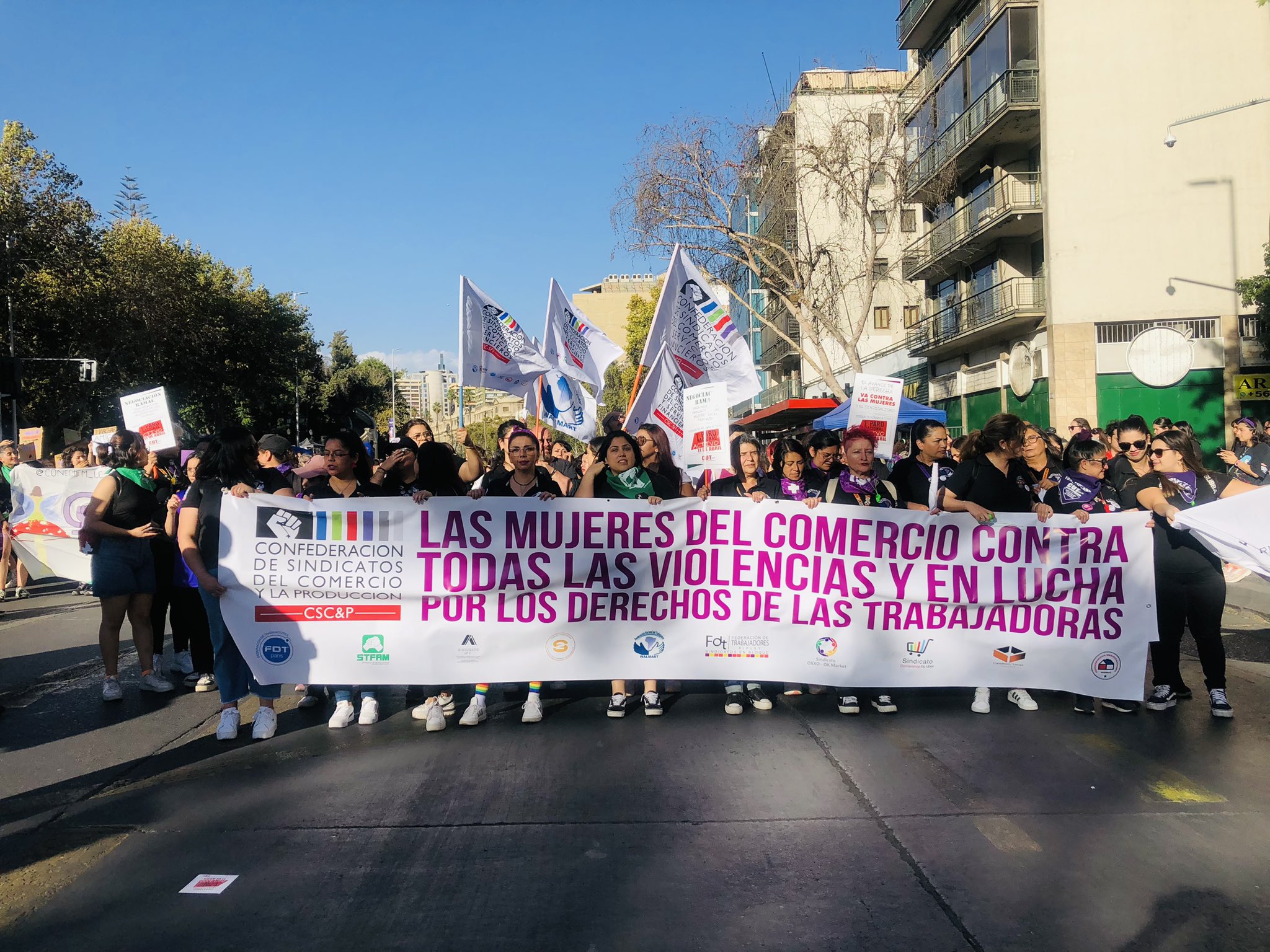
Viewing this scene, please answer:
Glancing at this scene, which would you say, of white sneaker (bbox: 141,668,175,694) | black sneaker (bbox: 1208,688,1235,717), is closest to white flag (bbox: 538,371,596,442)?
white sneaker (bbox: 141,668,175,694)

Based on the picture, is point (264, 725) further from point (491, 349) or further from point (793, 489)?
point (491, 349)

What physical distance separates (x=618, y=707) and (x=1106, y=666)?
288 centimetres

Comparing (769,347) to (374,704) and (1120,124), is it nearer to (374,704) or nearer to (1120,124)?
(1120,124)

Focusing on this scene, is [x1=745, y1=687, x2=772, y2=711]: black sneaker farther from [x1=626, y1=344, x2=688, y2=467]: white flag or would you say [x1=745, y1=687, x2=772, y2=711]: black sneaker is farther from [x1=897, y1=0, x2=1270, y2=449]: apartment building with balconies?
[x1=897, y1=0, x2=1270, y2=449]: apartment building with balconies

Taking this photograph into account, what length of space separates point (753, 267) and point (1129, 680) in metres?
21.6

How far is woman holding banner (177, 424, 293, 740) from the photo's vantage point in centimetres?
580

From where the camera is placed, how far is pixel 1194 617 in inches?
233

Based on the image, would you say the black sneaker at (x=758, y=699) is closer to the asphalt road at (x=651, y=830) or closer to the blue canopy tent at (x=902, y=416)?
the asphalt road at (x=651, y=830)

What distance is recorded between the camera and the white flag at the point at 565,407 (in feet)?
35.1

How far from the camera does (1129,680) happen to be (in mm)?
5980

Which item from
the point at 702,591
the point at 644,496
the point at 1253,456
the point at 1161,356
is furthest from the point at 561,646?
the point at 1161,356

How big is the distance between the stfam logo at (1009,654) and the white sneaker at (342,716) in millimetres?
3827

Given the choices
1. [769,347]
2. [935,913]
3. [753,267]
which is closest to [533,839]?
[935,913]

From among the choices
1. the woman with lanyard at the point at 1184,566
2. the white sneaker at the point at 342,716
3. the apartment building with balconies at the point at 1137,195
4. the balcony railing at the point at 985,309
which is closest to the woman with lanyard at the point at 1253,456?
the woman with lanyard at the point at 1184,566
